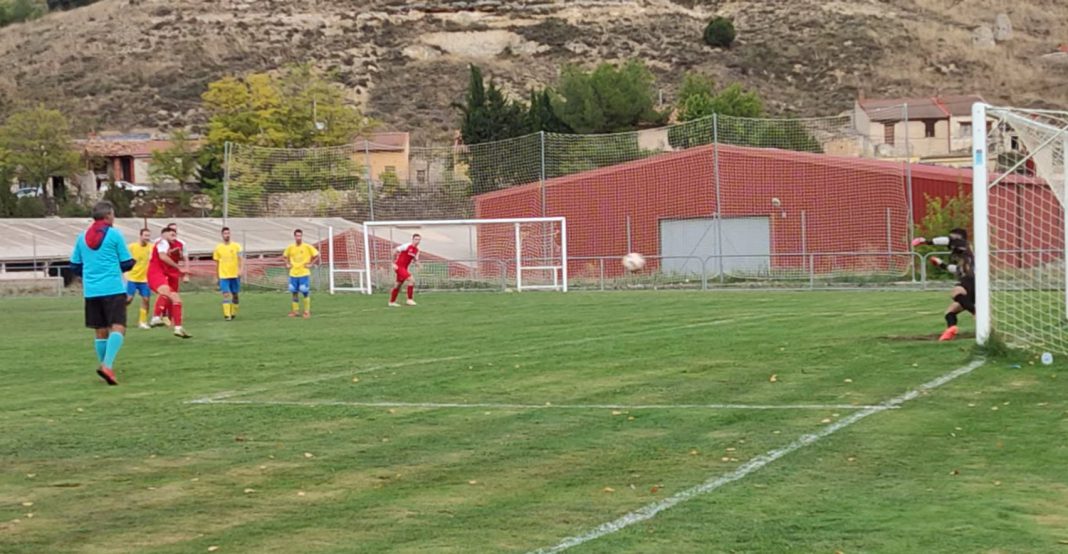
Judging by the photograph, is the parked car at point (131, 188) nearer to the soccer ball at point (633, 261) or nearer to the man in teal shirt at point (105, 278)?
the soccer ball at point (633, 261)

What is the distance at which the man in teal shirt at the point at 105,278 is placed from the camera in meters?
14.9

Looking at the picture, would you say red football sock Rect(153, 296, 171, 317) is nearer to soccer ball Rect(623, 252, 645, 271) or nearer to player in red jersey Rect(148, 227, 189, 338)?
player in red jersey Rect(148, 227, 189, 338)

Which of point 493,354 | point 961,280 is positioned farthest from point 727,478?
point 961,280

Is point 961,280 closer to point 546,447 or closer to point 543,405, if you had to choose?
point 543,405

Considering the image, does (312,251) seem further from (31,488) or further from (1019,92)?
(1019,92)

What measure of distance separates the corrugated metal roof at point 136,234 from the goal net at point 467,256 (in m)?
3.01

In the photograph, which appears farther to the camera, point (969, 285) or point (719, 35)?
point (719, 35)

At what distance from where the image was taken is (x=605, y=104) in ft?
277

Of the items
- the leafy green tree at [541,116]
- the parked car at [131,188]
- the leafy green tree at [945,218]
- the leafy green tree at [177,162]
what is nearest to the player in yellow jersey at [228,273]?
the leafy green tree at [945,218]


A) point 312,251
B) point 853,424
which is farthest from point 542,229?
point 853,424

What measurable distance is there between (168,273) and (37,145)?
213ft

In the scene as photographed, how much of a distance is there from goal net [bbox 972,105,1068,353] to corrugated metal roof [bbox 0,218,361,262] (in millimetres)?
25734

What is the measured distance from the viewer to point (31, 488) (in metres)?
9.22

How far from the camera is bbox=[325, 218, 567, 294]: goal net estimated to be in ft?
134
